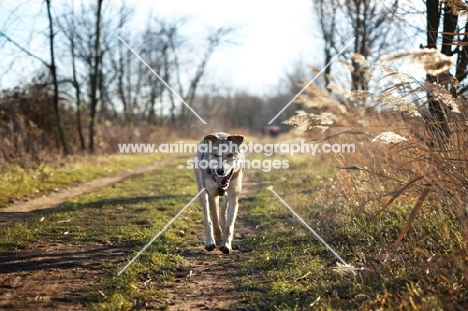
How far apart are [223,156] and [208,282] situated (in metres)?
2.05

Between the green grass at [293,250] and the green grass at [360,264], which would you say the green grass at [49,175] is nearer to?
the green grass at [293,250]

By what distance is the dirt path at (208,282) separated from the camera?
422 centimetres

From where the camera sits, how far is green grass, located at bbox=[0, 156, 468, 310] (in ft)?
12.9

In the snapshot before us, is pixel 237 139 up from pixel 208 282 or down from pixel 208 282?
up

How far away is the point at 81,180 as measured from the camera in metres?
12.8

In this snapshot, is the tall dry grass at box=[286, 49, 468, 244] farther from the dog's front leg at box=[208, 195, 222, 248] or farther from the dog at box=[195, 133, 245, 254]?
the dog's front leg at box=[208, 195, 222, 248]

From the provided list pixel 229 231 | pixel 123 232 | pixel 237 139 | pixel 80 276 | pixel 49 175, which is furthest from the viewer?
pixel 49 175

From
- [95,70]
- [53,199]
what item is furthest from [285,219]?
[95,70]

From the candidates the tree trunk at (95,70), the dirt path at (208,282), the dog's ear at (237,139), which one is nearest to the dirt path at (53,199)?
the dirt path at (208,282)

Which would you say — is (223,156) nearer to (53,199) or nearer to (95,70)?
(53,199)

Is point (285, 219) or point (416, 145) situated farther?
point (285, 219)

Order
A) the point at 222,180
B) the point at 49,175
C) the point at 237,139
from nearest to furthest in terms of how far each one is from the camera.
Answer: the point at 222,180 → the point at 237,139 → the point at 49,175

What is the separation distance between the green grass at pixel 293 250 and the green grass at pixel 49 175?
1.33 m

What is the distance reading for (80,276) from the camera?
4.80 metres
